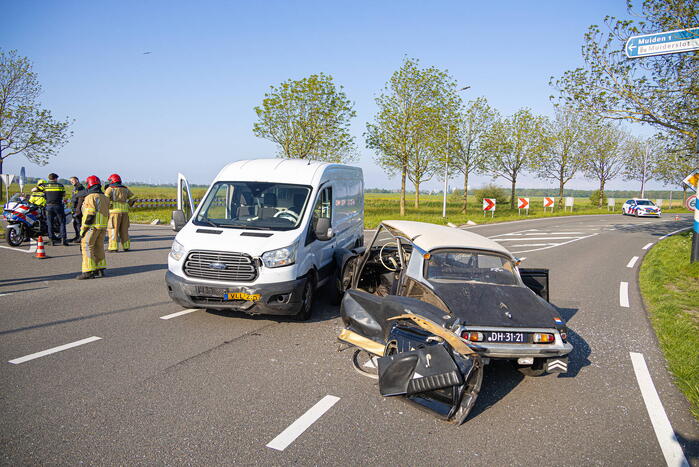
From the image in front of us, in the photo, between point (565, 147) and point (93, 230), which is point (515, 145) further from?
point (93, 230)

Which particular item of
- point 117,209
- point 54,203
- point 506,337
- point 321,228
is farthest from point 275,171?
point 54,203

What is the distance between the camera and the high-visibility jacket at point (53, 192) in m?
13.3

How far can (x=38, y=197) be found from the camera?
1362 centimetres

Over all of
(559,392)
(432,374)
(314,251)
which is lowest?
(559,392)

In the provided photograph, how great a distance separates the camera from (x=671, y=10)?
577 inches

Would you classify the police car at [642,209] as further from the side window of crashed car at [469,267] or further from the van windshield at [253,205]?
the van windshield at [253,205]

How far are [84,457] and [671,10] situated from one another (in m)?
18.7

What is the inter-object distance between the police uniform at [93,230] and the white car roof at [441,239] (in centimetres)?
605

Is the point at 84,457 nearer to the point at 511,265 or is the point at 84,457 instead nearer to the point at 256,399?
the point at 256,399

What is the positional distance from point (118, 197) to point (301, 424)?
10.9m

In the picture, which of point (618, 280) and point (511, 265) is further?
point (618, 280)

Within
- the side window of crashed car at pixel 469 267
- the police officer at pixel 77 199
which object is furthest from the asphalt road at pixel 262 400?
the police officer at pixel 77 199

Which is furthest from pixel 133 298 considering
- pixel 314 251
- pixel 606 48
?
pixel 606 48

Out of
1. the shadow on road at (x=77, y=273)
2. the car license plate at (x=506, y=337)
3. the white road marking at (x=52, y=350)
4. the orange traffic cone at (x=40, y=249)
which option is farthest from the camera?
the orange traffic cone at (x=40, y=249)
